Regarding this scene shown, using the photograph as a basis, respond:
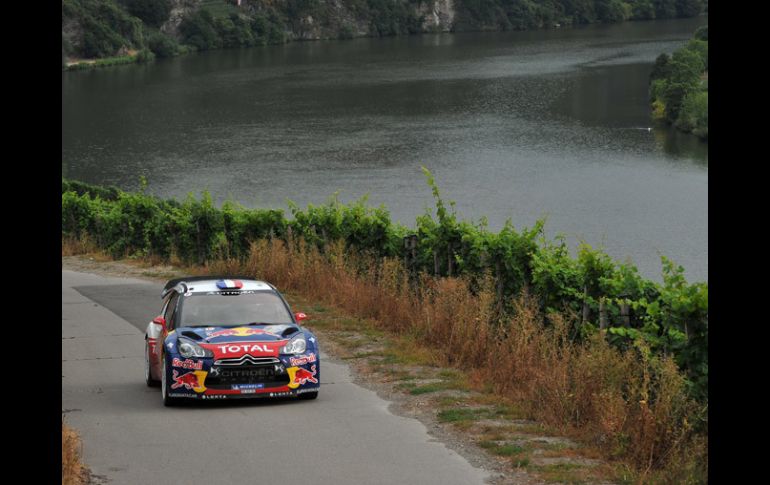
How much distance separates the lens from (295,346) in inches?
607

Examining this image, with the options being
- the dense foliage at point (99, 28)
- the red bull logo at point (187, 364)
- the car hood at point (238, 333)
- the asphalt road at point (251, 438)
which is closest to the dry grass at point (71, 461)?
the asphalt road at point (251, 438)

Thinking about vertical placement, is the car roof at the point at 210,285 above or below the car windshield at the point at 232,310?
above

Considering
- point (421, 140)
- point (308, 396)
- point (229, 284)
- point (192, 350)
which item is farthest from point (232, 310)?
point (421, 140)

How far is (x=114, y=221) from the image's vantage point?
137 ft

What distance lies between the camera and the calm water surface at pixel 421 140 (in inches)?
2854

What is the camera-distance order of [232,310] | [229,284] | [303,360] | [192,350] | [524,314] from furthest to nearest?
1. [524,314]
2. [229,284]
3. [232,310]
4. [303,360]
5. [192,350]

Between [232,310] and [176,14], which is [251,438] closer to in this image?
[232,310]

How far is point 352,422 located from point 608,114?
9831cm

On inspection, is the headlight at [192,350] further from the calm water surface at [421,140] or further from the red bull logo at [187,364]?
the calm water surface at [421,140]

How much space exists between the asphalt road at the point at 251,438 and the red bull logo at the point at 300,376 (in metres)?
0.30

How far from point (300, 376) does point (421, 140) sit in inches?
3247

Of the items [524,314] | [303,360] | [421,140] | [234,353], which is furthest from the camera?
[421,140]
